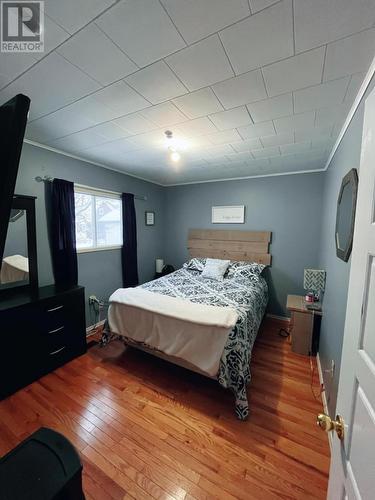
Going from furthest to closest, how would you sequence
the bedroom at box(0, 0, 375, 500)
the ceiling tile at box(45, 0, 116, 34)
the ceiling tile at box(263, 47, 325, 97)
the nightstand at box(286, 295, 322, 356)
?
the nightstand at box(286, 295, 322, 356)
the ceiling tile at box(263, 47, 325, 97)
the ceiling tile at box(45, 0, 116, 34)
the bedroom at box(0, 0, 375, 500)

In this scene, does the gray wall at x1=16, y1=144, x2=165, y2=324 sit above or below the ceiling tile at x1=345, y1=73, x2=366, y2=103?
below

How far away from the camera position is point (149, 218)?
4.11m

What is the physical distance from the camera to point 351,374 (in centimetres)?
68

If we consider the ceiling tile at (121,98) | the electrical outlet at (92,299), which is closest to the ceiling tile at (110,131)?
the ceiling tile at (121,98)

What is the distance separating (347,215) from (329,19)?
3.75ft

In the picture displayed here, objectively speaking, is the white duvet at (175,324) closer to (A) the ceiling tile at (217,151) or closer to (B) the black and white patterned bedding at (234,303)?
(B) the black and white patterned bedding at (234,303)

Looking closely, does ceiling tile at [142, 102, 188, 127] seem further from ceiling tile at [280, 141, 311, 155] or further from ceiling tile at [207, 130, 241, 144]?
ceiling tile at [280, 141, 311, 155]

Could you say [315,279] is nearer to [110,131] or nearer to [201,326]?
[201,326]

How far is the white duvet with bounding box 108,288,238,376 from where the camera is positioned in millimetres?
1786

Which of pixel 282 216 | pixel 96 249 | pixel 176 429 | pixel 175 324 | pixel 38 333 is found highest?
pixel 282 216

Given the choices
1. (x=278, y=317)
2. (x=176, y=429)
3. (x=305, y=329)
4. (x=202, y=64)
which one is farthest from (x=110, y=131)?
(x=278, y=317)

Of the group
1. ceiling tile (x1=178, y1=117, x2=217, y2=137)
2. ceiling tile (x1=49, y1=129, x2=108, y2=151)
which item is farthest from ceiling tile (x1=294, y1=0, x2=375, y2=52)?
ceiling tile (x1=49, y1=129, x2=108, y2=151)

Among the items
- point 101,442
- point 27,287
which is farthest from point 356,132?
point 27,287

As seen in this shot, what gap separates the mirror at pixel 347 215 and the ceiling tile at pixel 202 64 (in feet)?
3.58
